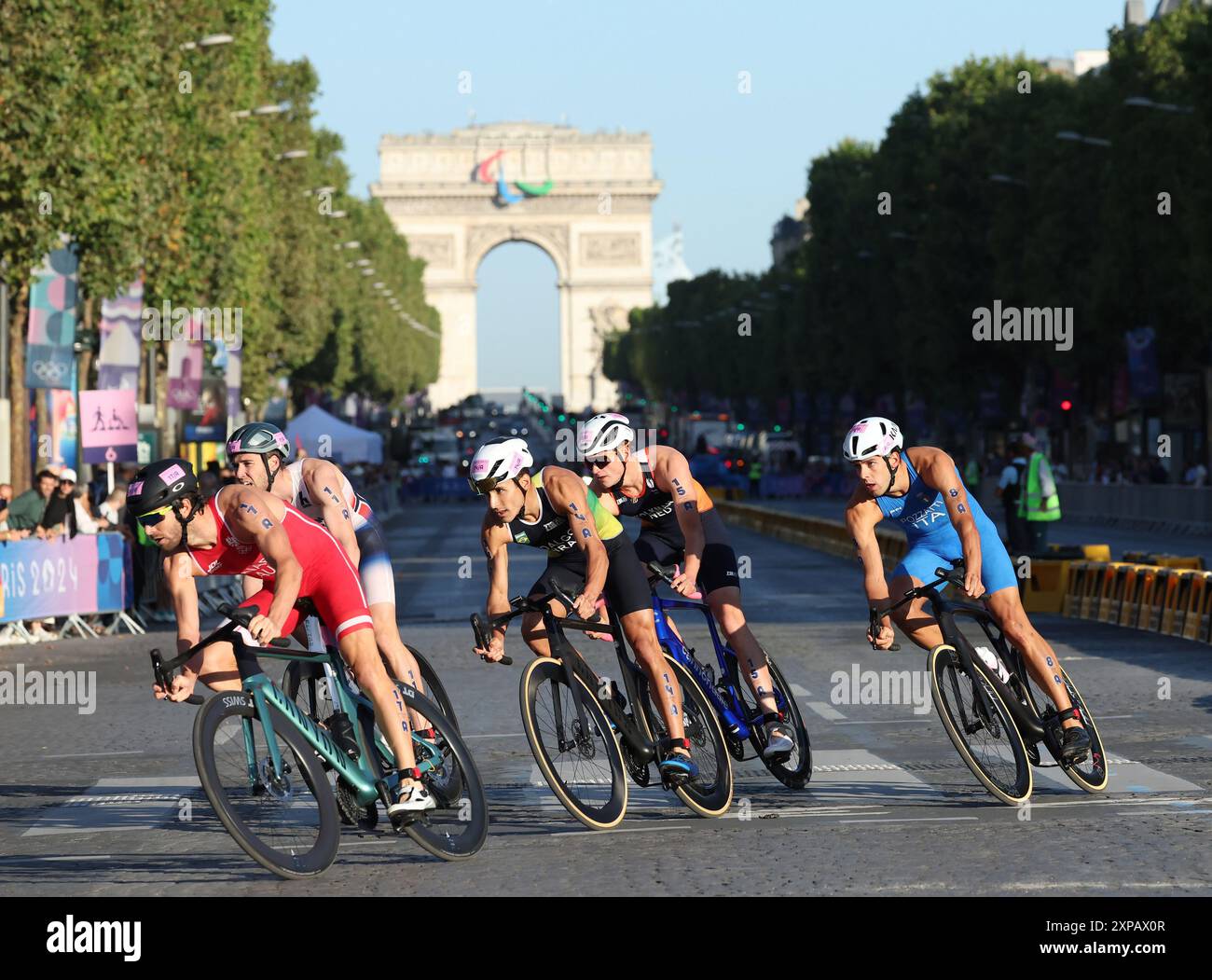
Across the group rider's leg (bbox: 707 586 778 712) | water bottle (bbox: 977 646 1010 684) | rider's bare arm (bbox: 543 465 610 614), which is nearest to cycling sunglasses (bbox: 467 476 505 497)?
rider's bare arm (bbox: 543 465 610 614)

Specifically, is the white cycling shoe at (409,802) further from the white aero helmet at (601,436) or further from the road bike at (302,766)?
the white aero helmet at (601,436)

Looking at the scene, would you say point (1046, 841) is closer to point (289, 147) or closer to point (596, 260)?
point (289, 147)

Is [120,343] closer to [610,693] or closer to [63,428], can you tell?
→ [63,428]

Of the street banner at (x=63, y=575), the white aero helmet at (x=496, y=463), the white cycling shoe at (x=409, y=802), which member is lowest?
the street banner at (x=63, y=575)

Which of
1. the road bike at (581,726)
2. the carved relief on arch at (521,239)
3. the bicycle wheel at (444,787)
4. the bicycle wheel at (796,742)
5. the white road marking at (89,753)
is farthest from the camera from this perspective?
the carved relief on arch at (521,239)

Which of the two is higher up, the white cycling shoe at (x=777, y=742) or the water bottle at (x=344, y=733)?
the water bottle at (x=344, y=733)

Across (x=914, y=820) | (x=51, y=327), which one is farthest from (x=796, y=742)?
(x=51, y=327)

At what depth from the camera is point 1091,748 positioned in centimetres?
1058

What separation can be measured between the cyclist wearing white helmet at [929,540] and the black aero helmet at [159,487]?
2.84 m

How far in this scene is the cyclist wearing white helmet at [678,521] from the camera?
10.5 m

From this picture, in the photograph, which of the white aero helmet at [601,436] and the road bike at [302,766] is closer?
the road bike at [302,766]

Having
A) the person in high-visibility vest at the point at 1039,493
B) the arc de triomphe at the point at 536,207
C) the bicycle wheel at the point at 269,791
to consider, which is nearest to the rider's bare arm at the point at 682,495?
the bicycle wheel at the point at 269,791

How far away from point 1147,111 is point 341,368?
37.4 metres
